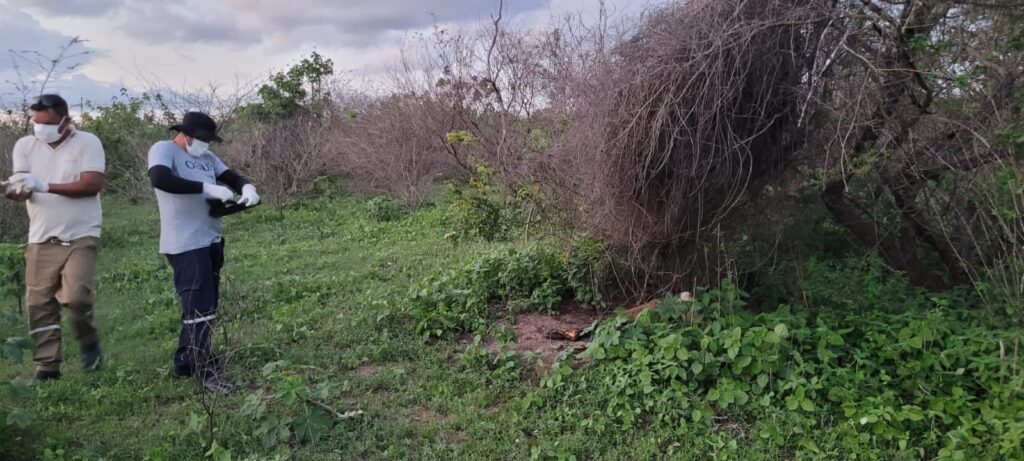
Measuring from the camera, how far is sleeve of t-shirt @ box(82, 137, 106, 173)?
3996 millimetres

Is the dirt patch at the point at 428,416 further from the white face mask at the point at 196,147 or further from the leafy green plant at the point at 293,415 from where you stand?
the white face mask at the point at 196,147

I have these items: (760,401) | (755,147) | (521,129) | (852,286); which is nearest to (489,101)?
(521,129)

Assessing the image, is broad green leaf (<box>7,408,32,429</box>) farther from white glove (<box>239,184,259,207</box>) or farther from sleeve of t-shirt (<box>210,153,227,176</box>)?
sleeve of t-shirt (<box>210,153,227,176</box>)

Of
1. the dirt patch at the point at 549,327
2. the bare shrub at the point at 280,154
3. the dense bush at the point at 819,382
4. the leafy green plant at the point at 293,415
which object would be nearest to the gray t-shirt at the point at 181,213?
the leafy green plant at the point at 293,415

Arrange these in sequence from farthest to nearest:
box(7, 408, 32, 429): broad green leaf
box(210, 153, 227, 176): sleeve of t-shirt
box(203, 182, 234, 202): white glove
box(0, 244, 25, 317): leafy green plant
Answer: box(0, 244, 25, 317): leafy green plant < box(210, 153, 227, 176): sleeve of t-shirt < box(203, 182, 234, 202): white glove < box(7, 408, 32, 429): broad green leaf

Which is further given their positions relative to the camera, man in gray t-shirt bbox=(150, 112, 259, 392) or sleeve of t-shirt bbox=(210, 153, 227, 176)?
sleeve of t-shirt bbox=(210, 153, 227, 176)

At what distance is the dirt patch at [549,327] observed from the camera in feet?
14.9

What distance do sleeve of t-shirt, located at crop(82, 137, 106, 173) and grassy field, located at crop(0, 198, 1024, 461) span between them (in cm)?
120

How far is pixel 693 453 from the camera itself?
10.7ft

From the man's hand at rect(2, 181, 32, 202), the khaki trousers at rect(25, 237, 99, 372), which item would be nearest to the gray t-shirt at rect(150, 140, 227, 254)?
the khaki trousers at rect(25, 237, 99, 372)

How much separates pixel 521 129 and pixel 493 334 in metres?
2.11

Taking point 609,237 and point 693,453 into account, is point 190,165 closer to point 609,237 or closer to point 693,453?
point 609,237

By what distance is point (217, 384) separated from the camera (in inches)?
157

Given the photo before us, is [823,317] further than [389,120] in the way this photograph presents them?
No
